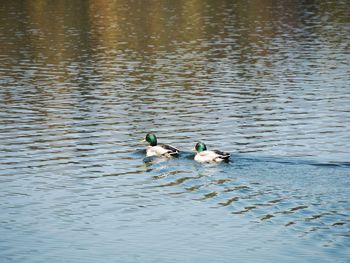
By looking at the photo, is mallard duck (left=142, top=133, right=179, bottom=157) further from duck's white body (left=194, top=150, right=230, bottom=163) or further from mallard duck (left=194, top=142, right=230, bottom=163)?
duck's white body (left=194, top=150, right=230, bottom=163)

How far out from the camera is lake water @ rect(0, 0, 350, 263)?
22594mm

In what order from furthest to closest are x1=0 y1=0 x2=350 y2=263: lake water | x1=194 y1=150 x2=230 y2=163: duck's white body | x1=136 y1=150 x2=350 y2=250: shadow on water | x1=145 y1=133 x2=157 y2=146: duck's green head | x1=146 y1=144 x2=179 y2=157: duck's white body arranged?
x1=145 y1=133 x2=157 y2=146: duck's green head
x1=146 y1=144 x2=179 y2=157: duck's white body
x1=194 y1=150 x2=230 y2=163: duck's white body
x1=136 y1=150 x2=350 y2=250: shadow on water
x1=0 y1=0 x2=350 y2=263: lake water

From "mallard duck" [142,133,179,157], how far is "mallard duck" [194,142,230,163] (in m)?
0.85

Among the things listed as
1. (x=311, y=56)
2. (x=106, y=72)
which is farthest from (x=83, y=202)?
(x=311, y=56)

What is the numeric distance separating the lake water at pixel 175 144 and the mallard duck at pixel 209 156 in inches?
9.6

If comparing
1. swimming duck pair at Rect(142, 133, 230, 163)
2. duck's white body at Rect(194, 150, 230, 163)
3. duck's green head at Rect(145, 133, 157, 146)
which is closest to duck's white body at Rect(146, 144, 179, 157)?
swimming duck pair at Rect(142, 133, 230, 163)

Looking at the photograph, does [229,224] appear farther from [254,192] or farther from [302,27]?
[302,27]

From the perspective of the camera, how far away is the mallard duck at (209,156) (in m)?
29.5

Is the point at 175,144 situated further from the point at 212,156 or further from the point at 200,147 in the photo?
the point at 212,156

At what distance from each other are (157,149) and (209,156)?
219 cm

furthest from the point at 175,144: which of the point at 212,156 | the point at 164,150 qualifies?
the point at 212,156

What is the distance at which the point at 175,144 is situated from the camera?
3328 centimetres

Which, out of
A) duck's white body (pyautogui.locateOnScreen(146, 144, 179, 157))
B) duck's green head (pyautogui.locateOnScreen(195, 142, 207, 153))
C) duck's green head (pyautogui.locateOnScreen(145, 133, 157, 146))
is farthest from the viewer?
duck's green head (pyautogui.locateOnScreen(145, 133, 157, 146))

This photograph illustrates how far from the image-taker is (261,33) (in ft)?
219
